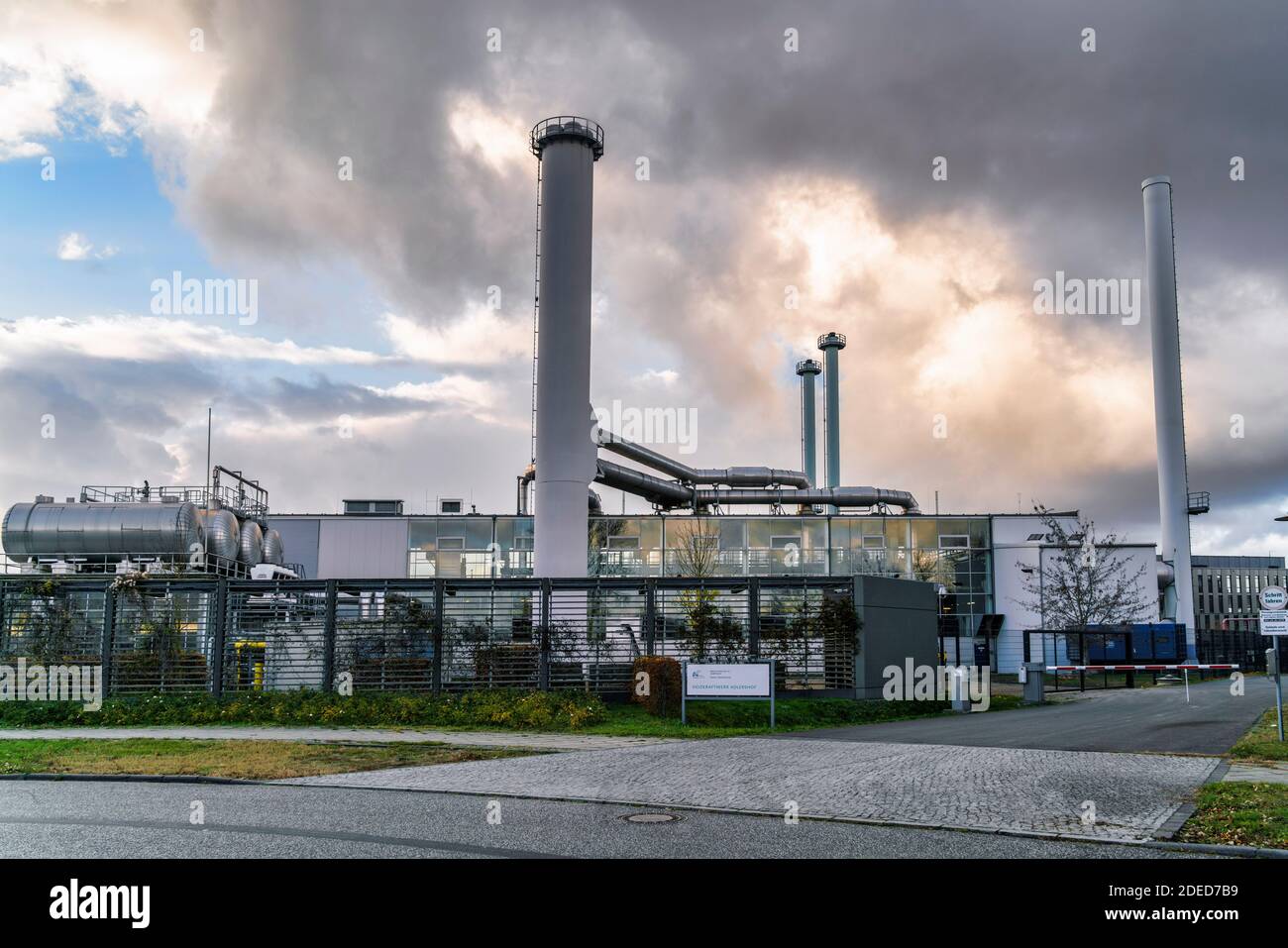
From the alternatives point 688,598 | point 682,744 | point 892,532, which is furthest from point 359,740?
point 892,532

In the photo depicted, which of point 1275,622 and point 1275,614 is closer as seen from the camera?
point 1275,622

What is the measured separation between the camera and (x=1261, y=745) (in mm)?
17375

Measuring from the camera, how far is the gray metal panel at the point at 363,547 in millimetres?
54000

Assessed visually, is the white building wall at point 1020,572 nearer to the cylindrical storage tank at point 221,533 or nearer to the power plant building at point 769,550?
the power plant building at point 769,550

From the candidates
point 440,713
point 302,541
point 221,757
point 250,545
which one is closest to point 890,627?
point 440,713

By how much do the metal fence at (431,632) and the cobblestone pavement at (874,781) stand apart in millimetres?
7757

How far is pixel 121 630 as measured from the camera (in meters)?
25.8

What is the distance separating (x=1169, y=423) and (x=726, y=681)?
153 feet

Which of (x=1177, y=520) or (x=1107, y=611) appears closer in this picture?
(x=1107, y=611)

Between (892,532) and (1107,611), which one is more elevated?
(892,532)

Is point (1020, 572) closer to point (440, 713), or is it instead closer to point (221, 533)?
point (221, 533)

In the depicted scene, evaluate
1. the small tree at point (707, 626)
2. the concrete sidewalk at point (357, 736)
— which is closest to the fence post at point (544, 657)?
the small tree at point (707, 626)
